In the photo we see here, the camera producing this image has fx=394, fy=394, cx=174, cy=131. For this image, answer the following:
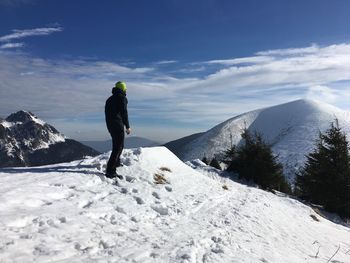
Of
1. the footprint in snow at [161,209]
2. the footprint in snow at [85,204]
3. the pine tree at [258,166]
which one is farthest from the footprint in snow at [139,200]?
the pine tree at [258,166]

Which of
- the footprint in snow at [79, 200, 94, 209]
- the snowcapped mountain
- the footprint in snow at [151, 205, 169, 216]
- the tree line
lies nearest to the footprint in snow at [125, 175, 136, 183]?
the footprint in snow at [151, 205, 169, 216]

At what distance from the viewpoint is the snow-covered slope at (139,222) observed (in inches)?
323

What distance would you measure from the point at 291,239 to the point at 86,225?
23.7ft

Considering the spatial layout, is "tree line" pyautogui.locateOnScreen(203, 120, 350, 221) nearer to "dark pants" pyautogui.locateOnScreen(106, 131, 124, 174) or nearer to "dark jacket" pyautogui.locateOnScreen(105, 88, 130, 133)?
"dark pants" pyautogui.locateOnScreen(106, 131, 124, 174)

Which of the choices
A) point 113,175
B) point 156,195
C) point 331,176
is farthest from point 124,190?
point 331,176

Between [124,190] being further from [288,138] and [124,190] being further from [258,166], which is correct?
[288,138]

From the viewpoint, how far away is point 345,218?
26.4 meters

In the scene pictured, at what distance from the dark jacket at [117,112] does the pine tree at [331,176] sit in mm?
18498

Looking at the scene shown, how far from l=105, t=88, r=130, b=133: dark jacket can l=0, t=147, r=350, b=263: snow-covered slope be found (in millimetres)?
1935

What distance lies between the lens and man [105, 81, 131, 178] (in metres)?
14.7

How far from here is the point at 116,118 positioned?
48.6ft

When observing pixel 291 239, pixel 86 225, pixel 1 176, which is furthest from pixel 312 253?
pixel 1 176

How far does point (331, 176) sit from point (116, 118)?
19286 mm

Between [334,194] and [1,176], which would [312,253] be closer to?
[1,176]
